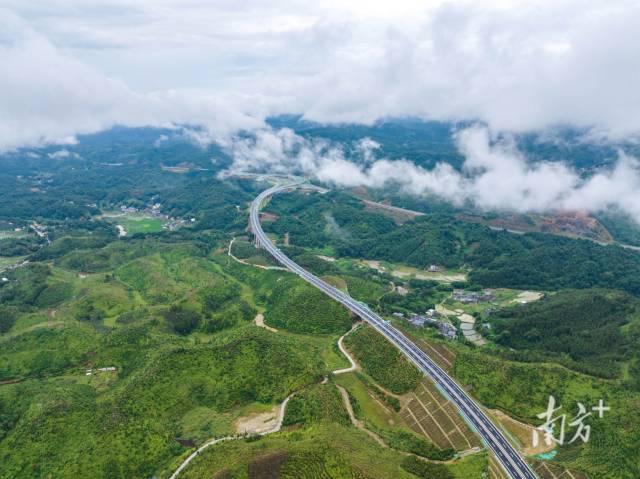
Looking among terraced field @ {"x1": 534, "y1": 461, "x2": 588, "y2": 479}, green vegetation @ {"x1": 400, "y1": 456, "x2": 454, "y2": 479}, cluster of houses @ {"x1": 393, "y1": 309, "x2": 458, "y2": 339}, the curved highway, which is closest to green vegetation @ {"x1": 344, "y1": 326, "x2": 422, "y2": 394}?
the curved highway

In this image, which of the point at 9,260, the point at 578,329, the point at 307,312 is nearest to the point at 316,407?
the point at 307,312

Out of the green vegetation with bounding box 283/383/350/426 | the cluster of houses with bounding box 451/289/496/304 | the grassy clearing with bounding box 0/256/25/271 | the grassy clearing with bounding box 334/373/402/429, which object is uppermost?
the green vegetation with bounding box 283/383/350/426

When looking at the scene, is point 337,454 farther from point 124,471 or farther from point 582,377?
point 582,377

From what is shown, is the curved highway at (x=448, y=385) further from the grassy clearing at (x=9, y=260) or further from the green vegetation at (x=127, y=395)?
the grassy clearing at (x=9, y=260)

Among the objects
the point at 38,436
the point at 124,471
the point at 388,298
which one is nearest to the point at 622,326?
the point at 388,298

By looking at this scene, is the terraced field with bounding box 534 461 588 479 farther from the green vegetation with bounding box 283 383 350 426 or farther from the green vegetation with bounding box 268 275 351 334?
the green vegetation with bounding box 268 275 351 334

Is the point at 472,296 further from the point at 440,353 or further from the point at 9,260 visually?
the point at 9,260
